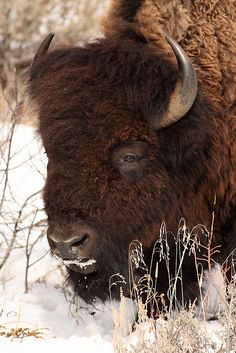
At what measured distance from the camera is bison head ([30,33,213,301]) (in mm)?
5305

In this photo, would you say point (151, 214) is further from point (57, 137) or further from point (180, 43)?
point (180, 43)

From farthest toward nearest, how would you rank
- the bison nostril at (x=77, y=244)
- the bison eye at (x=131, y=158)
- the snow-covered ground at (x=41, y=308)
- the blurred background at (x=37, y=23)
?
the blurred background at (x=37, y=23) → the bison eye at (x=131, y=158) → the bison nostril at (x=77, y=244) → the snow-covered ground at (x=41, y=308)

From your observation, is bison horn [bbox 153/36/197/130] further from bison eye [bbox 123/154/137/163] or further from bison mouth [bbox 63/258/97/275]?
bison mouth [bbox 63/258/97/275]

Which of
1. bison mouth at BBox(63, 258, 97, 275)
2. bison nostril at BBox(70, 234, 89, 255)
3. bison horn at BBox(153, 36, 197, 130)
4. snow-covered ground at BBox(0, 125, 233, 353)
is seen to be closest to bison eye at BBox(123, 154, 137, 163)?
bison horn at BBox(153, 36, 197, 130)

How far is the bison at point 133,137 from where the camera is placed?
531 cm

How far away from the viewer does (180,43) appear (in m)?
5.79

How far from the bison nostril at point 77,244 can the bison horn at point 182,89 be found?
0.87 metres

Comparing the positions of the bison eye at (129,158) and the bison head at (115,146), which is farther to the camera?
the bison eye at (129,158)

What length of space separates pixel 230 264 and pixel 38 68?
190 centimetres

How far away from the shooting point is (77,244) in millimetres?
5270

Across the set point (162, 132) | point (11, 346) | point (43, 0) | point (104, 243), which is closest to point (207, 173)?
point (162, 132)

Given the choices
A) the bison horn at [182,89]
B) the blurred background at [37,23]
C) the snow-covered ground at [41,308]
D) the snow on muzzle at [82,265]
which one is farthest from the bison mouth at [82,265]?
the blurred background at [37,23]

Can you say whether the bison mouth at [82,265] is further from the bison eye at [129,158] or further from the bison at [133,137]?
the bison eye at [129,158]

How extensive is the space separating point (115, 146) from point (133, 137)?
133 mm
